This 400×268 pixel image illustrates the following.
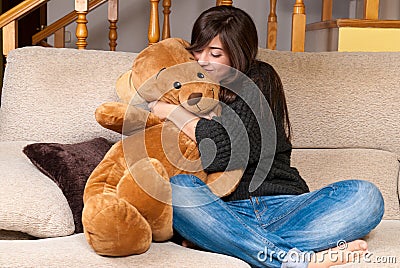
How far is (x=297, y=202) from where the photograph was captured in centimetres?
182

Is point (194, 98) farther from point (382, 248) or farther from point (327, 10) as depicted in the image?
point (327, 10)

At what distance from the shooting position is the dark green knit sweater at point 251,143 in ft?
5.89

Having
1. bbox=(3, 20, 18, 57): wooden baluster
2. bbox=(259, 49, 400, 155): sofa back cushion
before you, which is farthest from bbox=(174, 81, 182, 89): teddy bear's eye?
bbox=(3, 20, 18, 57): wooden baluster

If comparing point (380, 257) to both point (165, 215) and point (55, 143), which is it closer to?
point (165, 215)

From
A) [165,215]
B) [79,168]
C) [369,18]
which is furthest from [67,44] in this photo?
[165,215]

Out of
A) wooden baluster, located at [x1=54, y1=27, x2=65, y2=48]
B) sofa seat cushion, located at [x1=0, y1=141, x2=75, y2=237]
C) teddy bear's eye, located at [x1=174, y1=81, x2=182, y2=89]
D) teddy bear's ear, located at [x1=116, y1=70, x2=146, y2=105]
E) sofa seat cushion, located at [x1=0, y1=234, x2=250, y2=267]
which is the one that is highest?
teddy bear's eye, located at [x1=174, y1=81, x2=182, y2=89]

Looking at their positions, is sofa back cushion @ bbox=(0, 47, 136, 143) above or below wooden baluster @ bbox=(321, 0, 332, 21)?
below

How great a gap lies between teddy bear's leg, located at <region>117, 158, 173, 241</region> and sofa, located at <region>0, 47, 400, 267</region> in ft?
0.84

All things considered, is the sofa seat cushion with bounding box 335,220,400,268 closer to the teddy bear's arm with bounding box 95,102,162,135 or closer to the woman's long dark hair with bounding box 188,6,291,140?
the woman's long dark hair with bounding box 188,6,291,140

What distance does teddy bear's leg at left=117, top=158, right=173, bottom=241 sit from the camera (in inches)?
62.0

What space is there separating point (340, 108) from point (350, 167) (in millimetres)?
194

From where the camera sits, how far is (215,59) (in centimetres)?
192

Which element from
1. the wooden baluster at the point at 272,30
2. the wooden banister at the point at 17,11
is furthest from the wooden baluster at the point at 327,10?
the wooden banister at the point at 17,11

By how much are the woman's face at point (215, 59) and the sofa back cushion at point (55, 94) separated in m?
0.35
